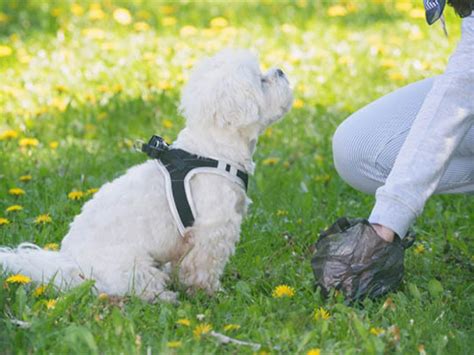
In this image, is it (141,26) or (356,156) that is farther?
(141,26)

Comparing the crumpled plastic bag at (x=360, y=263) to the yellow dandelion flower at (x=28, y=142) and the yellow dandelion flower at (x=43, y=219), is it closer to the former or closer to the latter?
the yellow dandelion flower at (x=43, y=219)

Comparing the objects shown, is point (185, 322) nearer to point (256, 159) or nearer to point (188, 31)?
point (256, 159)

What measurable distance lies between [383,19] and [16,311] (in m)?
5.59

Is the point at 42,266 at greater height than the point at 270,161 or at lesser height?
lesser

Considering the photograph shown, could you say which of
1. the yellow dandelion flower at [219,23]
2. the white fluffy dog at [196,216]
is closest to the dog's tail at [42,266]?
the white fluffy dog at [196,216]

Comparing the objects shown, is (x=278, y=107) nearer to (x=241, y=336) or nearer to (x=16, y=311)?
(x=241, y=336)

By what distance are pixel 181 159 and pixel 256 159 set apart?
169cm

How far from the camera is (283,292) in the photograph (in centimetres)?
343

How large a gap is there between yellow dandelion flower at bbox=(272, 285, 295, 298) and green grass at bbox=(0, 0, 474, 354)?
38 millimetres

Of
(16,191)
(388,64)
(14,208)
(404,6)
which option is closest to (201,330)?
(14,208)

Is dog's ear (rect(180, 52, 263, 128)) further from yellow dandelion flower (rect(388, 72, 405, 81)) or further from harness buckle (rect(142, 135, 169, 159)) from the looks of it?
yellow dandelion flower (rect(388, 72, 405, 81))

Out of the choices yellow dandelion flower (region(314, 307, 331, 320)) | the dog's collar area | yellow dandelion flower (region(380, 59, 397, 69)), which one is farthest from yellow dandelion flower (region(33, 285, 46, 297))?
yellow dandelion flower (region(380, 59, 397, 69))

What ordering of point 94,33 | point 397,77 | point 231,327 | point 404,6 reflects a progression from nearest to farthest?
point 231,327 → point 397,77 → point 94,33 → point 404,6

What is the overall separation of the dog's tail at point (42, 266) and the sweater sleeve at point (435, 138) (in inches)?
45.1
